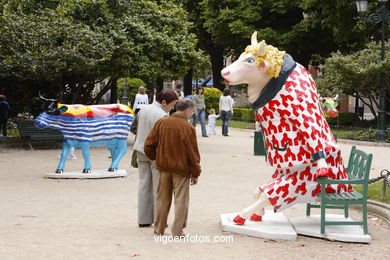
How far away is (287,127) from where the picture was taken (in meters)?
7.80

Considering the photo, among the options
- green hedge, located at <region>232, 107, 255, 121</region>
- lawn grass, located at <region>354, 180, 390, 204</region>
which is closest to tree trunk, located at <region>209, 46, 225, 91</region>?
green hedge, located at <region>232, 107, 255, 121</region>

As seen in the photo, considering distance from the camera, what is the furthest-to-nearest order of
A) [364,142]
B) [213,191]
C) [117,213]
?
[364,142] < [213,191] < [117,213]

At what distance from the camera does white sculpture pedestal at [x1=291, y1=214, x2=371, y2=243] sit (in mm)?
7551

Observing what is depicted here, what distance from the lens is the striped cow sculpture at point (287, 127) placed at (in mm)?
7719

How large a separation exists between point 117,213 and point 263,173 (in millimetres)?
5388

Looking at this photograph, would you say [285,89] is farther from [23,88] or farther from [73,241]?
[23,88]

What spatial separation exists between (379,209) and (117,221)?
3.84m

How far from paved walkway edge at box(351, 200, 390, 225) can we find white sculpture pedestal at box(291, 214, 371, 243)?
78cm

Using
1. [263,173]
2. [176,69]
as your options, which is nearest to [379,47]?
[176,69]

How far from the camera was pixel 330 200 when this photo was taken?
25.2 feet

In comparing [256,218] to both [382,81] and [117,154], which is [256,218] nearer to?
[117,154]

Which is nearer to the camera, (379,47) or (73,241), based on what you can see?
(73,241)

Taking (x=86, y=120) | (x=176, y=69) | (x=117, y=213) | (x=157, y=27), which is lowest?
(x=117, y=213)

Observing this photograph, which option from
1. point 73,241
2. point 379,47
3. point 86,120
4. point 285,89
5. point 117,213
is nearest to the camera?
point 73,241
